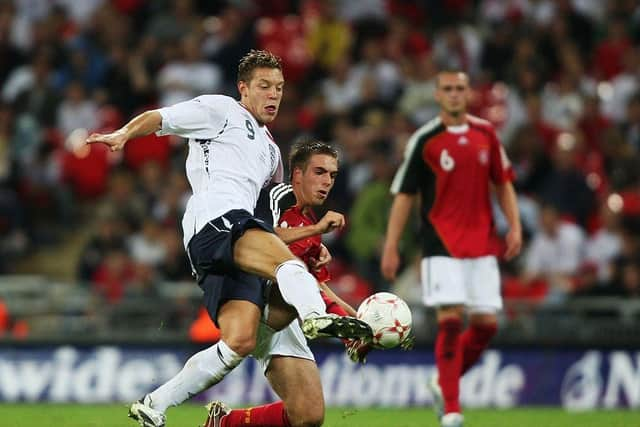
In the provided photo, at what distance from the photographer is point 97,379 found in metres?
13.0

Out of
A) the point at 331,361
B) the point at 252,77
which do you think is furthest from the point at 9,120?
the point at 252,77

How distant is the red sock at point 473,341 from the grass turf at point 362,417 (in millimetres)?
613

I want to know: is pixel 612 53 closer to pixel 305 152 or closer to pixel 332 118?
pixel 332 118

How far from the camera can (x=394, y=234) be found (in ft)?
31.3

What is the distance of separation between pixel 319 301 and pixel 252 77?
5.03ft

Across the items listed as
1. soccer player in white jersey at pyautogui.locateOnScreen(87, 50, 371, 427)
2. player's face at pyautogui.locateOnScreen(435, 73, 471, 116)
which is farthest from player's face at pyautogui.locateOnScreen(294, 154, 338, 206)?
player's face at pyautogui.locateOnScreen(435, 73, 471, 116)

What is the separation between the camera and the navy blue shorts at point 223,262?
7.04m

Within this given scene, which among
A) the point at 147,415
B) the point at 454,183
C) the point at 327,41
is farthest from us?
the point at 327,41

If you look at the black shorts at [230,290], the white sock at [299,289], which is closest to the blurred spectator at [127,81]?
the black shorts at [230,290]

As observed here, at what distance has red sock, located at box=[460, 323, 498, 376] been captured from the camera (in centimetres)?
943

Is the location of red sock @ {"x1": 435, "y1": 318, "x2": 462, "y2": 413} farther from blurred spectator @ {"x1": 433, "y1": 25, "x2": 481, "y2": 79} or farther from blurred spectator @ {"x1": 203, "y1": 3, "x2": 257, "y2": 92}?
blurred spectator @ {"x1": 203, "y1": 3, "x2": 257, "y2": 92}

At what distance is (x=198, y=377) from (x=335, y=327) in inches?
35.3

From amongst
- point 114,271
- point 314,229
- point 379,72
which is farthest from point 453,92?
point 379,72

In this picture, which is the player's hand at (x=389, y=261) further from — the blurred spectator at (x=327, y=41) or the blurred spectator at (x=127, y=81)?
the blurred spectator at (x=327, y=41)
